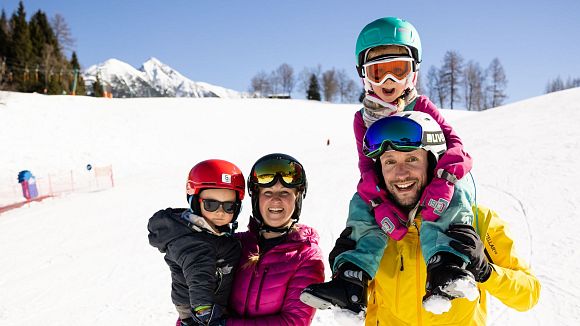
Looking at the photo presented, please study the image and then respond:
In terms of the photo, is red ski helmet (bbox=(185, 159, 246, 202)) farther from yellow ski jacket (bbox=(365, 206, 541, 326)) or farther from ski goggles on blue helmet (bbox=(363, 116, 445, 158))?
yellow ski jacket (bbox=(365, 206, 541, 326))

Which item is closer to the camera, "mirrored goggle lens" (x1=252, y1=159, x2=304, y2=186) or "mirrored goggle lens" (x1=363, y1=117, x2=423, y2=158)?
"mirrored goggle lens" (x1=363, y1=117, x2=423, y2=158)

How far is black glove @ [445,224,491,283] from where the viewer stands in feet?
6.19

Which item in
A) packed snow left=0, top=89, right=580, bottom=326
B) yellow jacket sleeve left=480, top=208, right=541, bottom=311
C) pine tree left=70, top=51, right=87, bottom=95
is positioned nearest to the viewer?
yellow jacket sleeve left=480, top=208, right=541, bottom=311

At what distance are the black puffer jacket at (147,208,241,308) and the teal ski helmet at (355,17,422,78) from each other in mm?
1831

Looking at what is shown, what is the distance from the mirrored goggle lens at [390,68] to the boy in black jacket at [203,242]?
1.37 metres

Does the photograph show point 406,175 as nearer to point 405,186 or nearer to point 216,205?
point 405,186

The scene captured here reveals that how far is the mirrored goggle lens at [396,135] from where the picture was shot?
229cm

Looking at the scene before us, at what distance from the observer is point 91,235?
935 centimetres

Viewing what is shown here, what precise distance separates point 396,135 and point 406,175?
9.6 inches

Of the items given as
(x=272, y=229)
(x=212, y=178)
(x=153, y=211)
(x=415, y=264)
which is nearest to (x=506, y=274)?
(x=415, y=264)

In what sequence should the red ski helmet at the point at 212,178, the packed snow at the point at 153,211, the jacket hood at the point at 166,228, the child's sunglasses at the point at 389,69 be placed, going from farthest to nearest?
the packed snow at the point at 153,211, the red ski helmet at the point at 212,178, the child's sunglasses at the point at 389,69, the jacket hood at the point at 166,228

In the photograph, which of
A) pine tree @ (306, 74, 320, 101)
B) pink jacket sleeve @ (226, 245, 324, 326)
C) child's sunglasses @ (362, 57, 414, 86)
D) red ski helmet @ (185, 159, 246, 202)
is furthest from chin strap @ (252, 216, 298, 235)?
pine tree @ (306, 74, 320, 101)

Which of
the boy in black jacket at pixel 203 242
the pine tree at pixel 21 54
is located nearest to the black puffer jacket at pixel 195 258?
the boy in black jacket at pixel 203 242

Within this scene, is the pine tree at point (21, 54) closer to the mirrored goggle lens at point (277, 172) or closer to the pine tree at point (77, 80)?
the pine tree at point (77, 80)
